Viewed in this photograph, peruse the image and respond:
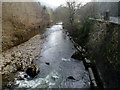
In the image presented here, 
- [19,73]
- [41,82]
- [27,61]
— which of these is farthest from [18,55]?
[41,82]

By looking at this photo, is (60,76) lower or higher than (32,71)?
lower

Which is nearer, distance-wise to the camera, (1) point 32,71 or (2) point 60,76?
(2) point 60,76

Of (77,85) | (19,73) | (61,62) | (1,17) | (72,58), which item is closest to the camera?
(77,85)

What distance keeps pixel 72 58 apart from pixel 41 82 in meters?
6.05

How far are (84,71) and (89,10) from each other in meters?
18.1

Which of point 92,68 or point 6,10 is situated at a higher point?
point 6,10

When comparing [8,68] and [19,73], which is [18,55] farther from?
[19,73]

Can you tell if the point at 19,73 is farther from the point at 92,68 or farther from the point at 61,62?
the point at 92,68

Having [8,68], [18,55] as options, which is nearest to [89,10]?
[18,55]

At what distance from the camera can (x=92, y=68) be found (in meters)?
12.7

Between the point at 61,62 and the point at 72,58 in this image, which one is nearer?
the point at 61,62

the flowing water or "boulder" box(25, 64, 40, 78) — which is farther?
"boulder" box(25, 64, 40, 78)

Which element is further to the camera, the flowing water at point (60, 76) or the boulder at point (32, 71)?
the boulder at point (32, 71)

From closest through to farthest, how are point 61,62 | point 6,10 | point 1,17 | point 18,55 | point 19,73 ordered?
point 19,73 < point 61,62 < point 18,55 < point 1,17 < point 6,10
